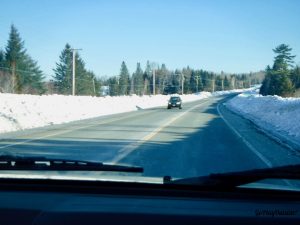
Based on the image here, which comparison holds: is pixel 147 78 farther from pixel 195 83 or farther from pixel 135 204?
pixel 135 204

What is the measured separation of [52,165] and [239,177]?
1697 millimetres

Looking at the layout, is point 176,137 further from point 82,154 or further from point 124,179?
point 124,179

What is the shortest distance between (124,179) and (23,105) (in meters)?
26.9

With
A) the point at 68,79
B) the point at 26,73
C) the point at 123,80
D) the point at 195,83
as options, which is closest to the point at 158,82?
the point at 195,83

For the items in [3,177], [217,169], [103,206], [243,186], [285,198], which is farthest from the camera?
[217,169]

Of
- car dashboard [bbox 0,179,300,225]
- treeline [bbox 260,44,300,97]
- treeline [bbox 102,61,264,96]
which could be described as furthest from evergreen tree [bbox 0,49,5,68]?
car dashboard [bbox 0,179,300,225]

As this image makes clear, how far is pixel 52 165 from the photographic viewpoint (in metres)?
4.13

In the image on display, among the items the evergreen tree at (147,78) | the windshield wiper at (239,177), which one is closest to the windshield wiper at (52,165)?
the windshield wiper at (239,177)

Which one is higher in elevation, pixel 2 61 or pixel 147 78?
pixel 2 61

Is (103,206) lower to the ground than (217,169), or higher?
higher

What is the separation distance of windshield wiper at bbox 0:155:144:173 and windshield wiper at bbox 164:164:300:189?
0.78m

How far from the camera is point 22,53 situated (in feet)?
285

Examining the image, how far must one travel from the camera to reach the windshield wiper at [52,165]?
13.2 ft

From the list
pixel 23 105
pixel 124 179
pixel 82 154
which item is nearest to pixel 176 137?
pixel 82 154
